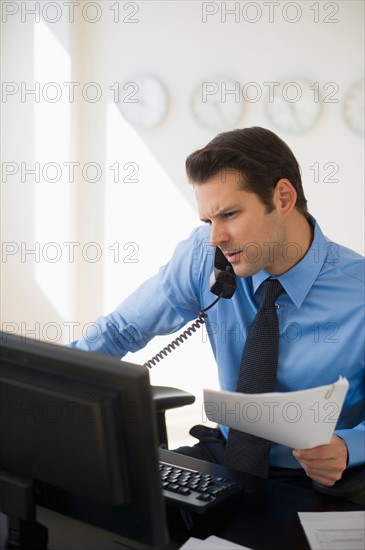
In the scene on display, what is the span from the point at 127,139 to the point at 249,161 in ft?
7.12

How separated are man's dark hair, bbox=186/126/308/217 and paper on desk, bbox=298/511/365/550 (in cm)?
80

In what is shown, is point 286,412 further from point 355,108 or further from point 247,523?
point 355,108

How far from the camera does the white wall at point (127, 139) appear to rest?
3449mm

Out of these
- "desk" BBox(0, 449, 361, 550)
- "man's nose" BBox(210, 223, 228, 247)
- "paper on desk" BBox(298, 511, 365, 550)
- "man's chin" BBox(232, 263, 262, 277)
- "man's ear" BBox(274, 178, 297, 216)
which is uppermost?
"man's ear" BBox(274, 178, 297, 216)

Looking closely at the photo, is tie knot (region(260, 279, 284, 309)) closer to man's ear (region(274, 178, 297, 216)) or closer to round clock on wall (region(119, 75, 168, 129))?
man's ear (region(274, 178, 297, 216))

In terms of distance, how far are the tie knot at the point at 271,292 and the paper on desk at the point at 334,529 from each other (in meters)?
0.58

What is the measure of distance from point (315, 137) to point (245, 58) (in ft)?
1.86

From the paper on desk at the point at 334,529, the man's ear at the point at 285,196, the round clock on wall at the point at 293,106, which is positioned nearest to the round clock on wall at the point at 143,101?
the round clock on wall at the point at 293,106

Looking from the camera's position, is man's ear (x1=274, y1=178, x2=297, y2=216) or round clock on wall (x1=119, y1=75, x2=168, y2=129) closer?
man's ear (x1=274, y1=178, x2=297, y2=216)

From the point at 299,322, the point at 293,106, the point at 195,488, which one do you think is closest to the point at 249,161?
the point at 299,322

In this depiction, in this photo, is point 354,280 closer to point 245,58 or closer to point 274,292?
point 274,292

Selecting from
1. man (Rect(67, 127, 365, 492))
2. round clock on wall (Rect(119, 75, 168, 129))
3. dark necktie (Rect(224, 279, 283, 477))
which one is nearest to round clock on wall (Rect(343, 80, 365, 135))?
round clock on wall (Rect(119, 75, 168, 129))

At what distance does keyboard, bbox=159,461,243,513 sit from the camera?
3.85 ft

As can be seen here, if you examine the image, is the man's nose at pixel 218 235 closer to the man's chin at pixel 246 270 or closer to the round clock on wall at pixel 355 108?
the man's chin at pixel 246 270
